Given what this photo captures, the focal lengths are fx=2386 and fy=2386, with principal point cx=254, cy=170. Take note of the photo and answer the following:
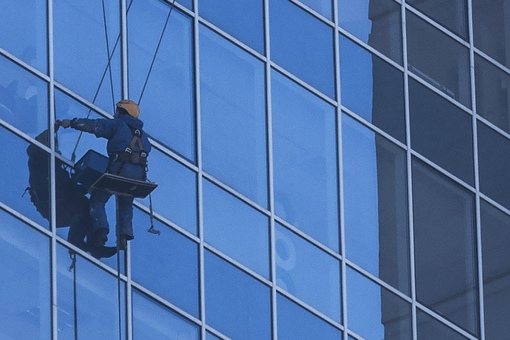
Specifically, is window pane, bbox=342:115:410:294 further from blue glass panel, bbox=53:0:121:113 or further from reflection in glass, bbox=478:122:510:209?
blue glass panel, bbox=53:0:121:113

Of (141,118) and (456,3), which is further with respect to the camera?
(456,3)

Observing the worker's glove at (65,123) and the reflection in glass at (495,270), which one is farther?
the reflection in glass at (495,270)

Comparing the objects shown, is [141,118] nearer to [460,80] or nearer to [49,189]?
[49,189]

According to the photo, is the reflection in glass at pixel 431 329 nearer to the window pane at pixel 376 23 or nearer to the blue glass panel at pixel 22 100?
the window pane at pixel 376 23

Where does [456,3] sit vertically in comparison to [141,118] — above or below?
above

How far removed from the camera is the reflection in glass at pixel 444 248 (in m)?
36.7

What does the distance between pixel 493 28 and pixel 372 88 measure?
332cm

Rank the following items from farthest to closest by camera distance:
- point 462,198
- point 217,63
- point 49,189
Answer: point 462,198 → point 217,63 → point 49,189

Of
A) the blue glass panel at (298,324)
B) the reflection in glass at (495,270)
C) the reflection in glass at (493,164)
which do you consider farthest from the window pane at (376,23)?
the blue glass panel at (298,324)

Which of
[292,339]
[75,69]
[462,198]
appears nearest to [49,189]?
[75,69]

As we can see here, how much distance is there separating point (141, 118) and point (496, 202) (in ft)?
23.1

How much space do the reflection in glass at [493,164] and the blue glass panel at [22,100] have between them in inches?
326

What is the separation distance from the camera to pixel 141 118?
33.8m

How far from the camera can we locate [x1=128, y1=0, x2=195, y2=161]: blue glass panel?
3391cm
